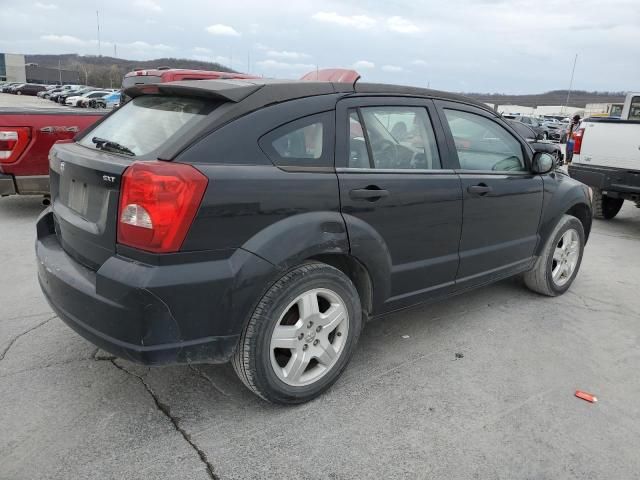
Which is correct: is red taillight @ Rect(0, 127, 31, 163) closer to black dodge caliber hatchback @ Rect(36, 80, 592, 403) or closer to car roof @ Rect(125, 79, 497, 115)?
black dodge caliber hatchback @ Rect(36, 80, 592, 403)

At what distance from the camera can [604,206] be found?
27.6 ft

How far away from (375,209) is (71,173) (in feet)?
5.37

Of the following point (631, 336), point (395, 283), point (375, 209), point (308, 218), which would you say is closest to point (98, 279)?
point (308, 218)

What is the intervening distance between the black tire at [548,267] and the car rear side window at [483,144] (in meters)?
0.75

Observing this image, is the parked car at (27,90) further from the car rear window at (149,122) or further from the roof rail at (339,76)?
the car rear window at (149,122)

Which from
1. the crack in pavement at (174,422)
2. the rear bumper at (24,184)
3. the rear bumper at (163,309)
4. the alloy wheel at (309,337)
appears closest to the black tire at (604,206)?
the alloy wheel at (309,337)

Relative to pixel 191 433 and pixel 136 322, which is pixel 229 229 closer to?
pixel 136 322

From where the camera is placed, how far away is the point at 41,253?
2.95 metres

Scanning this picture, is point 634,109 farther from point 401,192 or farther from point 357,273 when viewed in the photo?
point 357,273

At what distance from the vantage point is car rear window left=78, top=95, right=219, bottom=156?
253cm

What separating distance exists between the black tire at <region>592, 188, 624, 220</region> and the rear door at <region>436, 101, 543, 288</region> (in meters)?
4.76

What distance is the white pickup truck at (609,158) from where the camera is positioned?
23.5 feet

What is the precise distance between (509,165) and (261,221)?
2.35m

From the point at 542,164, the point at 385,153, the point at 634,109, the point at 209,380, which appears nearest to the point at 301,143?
the point at 385,153
